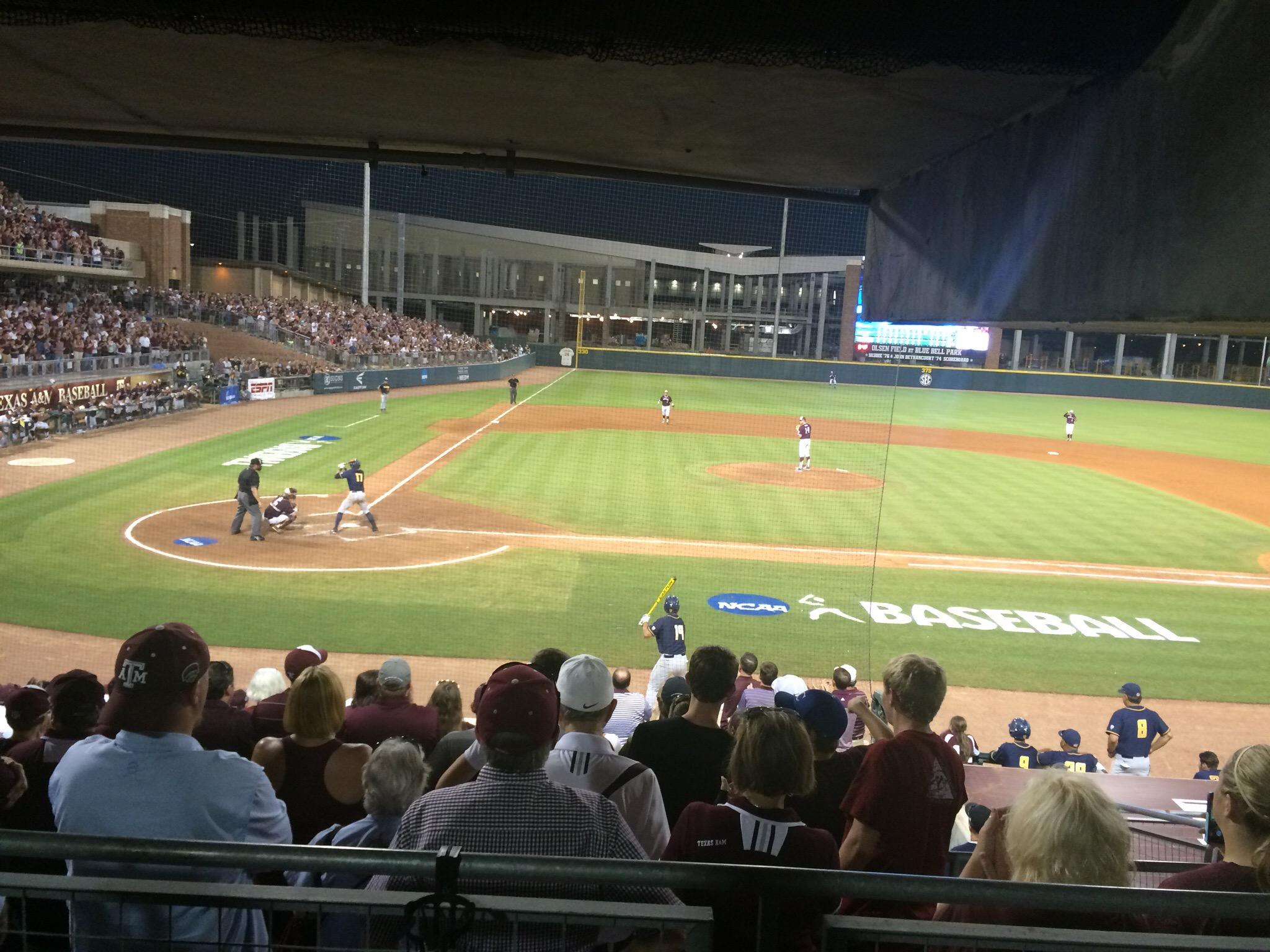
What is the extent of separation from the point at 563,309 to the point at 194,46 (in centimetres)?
5889

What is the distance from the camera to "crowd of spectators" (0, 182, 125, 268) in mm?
32969

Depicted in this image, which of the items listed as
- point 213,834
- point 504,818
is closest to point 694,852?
point 504,818

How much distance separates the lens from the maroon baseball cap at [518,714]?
262cm

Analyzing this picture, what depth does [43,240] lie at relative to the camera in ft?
115

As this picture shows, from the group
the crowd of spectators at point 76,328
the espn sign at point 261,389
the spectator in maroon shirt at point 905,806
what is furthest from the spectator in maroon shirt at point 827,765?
the espn sign at point 261,389

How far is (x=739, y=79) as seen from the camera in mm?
2664

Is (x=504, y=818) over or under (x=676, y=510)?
over

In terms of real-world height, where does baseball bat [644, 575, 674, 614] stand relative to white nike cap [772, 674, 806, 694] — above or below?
below

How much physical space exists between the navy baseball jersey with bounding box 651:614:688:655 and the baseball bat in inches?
122

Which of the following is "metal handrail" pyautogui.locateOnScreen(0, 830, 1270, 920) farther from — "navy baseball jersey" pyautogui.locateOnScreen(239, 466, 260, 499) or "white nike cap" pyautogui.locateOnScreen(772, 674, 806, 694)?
"navy baseball jersey" pyautogui.locateOnScreen(239, 466, 260, 499)

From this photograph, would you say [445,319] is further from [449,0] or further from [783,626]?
[449,0]

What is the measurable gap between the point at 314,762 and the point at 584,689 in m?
1.18

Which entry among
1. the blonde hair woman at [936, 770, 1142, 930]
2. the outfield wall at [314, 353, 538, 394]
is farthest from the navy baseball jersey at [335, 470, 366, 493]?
the outfield wall at [314, 353, 538, 394]

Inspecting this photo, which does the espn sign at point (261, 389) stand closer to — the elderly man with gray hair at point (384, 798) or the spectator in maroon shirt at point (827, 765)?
the spectator in maroon shirt at point (827, 765)
